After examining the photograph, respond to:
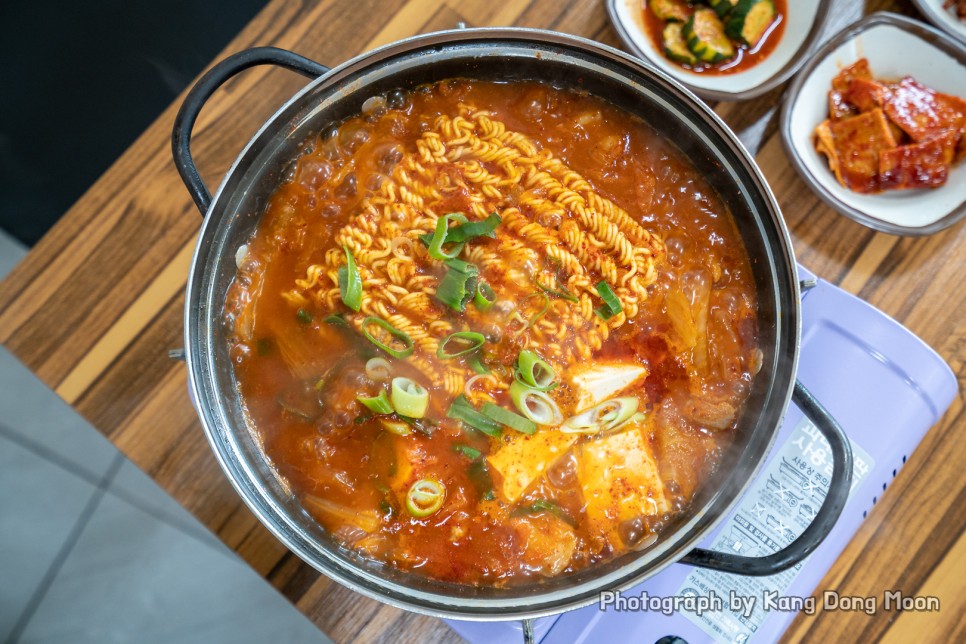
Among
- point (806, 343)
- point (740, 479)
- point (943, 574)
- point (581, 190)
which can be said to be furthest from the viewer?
point (943, 574)

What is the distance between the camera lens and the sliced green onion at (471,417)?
8.13 feet

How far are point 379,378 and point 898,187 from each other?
2433 millimetres

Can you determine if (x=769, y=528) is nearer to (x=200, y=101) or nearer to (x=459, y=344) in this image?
(x=459, y=344)

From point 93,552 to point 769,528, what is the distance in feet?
14.1

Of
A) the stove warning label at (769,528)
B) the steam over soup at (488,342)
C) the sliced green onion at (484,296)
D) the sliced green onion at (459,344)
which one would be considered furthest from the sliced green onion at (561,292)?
the stove warning label at (769,528)

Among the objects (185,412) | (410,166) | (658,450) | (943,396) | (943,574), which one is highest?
(943,396)

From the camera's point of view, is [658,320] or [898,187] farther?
[898,187]

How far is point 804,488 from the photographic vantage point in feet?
8.79

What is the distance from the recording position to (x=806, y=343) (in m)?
2.79

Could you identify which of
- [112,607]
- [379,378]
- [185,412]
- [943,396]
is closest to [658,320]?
[379,378]

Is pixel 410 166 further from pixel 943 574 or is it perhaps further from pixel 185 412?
pixel 943 574

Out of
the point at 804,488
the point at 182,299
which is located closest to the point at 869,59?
the point at 804,488

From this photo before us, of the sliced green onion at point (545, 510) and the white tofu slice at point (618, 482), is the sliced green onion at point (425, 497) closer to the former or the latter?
the sliced green onion at point (545, 510)

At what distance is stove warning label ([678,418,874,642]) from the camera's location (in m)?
2.63
